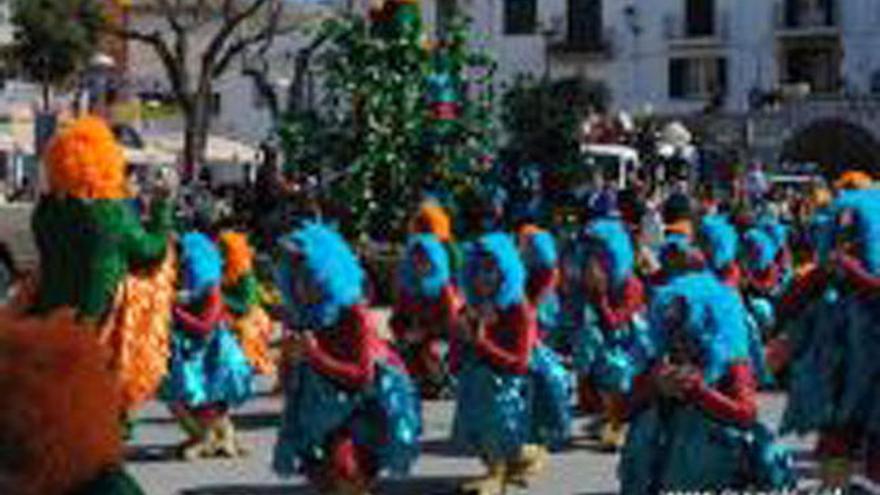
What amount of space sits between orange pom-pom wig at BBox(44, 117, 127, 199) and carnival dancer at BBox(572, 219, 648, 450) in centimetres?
377

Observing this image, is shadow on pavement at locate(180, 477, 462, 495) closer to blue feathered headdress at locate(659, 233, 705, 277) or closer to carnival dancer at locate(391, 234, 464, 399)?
carnival dancer at locate(391, 234, 464, 399)

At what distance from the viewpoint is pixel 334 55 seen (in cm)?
2055

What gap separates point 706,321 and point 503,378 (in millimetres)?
2776

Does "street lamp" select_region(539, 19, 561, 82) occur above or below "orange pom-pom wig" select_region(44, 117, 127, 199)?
above

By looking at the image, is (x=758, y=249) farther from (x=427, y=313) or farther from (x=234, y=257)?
(x=234, y=257)

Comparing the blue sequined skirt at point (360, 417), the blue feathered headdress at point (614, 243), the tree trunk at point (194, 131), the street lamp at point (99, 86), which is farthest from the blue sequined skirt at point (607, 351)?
the tree trunk at point (194, 131)

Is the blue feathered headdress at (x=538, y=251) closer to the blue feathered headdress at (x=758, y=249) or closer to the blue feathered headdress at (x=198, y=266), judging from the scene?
the blue feathered headdress at (x=198, y=266)

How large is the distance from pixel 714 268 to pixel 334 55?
33.8 feet

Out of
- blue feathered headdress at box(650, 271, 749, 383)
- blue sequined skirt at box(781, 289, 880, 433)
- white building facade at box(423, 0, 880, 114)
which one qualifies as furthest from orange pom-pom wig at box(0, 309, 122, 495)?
white building facade at box(423, 0, 880, 114)

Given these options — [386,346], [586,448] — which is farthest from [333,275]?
[586,448]

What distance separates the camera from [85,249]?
7.68 metres

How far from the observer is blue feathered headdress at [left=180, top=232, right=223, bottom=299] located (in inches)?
431

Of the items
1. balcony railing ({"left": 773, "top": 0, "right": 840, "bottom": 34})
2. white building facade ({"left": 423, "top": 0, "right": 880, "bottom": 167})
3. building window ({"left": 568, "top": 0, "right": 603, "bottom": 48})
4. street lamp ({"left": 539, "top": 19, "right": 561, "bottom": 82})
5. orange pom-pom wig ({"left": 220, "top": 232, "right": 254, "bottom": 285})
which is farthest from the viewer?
building window ({"left": 568, "top": 0, "right": 603, "bottom": 48})

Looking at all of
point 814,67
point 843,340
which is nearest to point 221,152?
point 814,67
